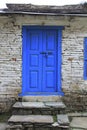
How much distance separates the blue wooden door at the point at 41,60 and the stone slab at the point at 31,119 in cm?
134

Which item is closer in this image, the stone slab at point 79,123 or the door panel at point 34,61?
the stone slab at point 79,123

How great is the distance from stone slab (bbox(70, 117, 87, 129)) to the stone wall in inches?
28.1

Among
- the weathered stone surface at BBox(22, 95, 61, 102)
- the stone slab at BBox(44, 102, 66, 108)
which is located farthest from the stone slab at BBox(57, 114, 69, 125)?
the weathered stone surface at BBox(22, 95, 61, 102)

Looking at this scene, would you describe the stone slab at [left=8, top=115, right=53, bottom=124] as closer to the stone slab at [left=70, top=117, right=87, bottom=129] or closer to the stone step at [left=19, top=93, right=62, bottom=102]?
the stone slab at [left=70, top=117, right=87, bottom=129]

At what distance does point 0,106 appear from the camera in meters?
9.28

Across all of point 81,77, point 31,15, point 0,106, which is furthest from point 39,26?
point 0,106

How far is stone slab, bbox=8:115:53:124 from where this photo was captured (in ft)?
25.0

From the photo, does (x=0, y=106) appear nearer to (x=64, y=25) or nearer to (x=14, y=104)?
(x=14, y=104)

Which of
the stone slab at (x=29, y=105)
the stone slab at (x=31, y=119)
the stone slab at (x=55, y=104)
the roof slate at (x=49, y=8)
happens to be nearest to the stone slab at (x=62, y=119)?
the stone slab at (x=31, y=119)

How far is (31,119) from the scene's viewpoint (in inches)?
308

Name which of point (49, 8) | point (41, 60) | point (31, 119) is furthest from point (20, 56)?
point (31, 119)

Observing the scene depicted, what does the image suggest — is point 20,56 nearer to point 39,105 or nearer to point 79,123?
point 39,105

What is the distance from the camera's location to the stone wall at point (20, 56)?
924cm

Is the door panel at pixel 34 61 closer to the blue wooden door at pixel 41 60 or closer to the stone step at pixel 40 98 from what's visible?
the blue wooden door at pixel 41 60
